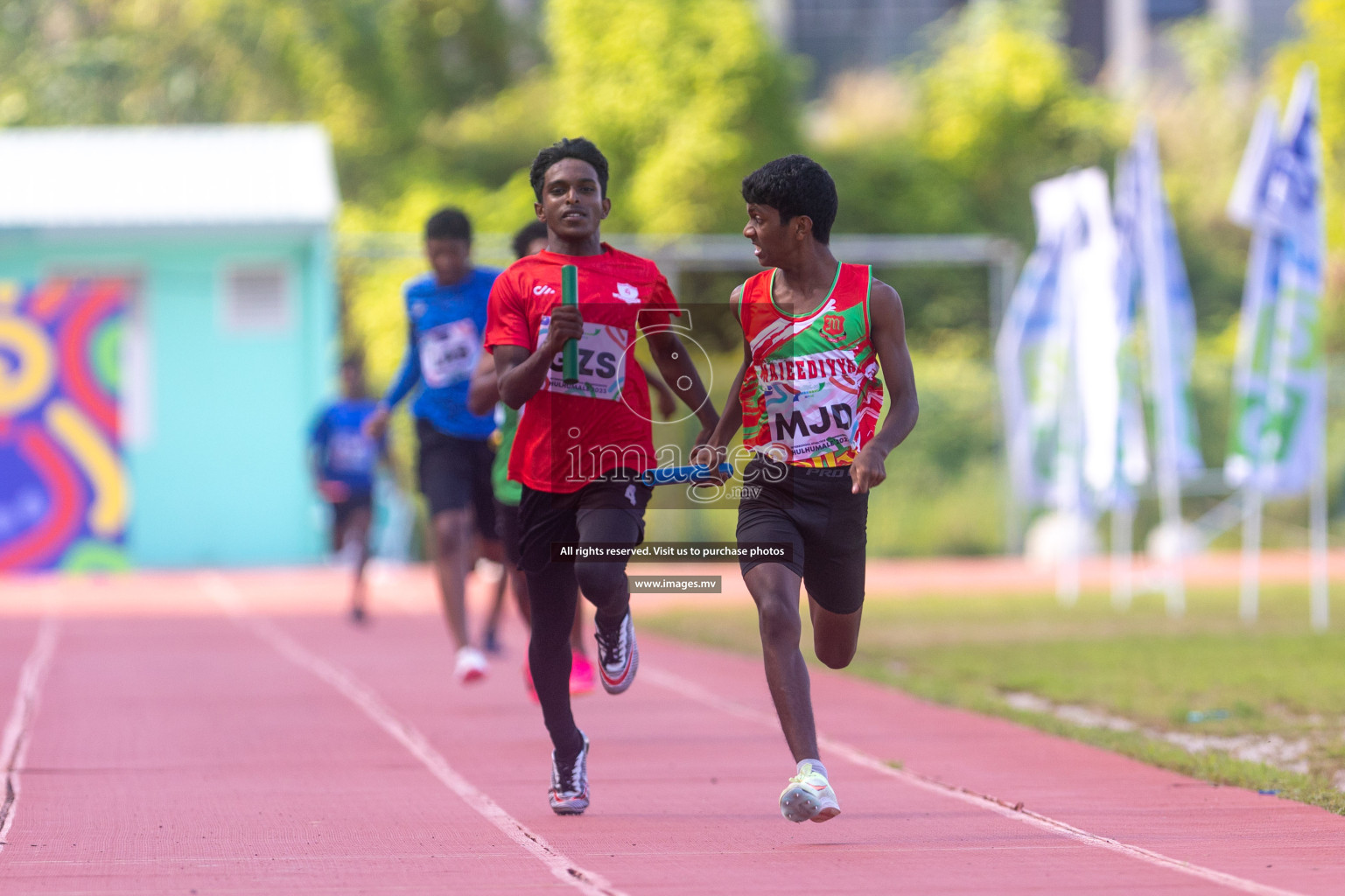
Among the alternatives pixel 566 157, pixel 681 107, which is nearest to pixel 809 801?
pixel 566 157

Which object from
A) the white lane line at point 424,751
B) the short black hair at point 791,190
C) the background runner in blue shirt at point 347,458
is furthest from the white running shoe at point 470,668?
the background runner in blue shirt at point 347,458

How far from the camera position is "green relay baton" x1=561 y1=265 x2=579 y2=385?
575 centimetres

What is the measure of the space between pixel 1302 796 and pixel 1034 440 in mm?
10190

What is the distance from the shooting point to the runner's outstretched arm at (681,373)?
20.1 feet

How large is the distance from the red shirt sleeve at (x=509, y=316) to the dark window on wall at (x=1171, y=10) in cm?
5295

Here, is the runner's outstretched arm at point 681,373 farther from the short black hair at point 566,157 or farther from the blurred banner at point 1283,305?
the blurred banner at point 1283,305

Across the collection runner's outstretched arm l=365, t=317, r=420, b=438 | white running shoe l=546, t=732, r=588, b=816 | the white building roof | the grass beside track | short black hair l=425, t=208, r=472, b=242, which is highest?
the white building roof

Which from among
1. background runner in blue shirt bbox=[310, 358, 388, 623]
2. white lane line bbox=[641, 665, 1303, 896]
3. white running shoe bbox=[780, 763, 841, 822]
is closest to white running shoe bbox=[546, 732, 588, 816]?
white running shoe bbox=[780, 763, 841, 822]

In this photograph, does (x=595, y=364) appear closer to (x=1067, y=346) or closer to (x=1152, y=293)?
(x=1152, y=293)

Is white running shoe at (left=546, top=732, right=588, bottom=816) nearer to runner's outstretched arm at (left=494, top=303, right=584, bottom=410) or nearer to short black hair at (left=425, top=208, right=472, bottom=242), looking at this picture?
runner's outstretched arm at (left=494, top=303, right=584, bottom=410)

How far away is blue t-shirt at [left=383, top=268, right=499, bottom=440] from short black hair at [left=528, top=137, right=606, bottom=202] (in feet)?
9.96

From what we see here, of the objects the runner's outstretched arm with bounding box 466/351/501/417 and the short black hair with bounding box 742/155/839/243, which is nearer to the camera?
the short black hair with bounding box 742/155/839/243

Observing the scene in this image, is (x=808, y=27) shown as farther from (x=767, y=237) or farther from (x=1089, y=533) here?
(x=767, y=237)

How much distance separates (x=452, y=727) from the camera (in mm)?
8617
